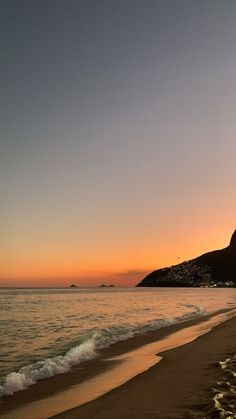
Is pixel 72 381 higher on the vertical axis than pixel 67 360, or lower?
lower

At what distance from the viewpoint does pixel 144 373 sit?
14250 millimetres

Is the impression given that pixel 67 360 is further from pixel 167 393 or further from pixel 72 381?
pixel 167 393

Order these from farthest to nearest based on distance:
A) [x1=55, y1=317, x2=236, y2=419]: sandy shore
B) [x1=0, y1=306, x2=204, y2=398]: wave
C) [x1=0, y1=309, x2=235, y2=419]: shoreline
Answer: [x1=0, y1=306, x2=204, y2=398]: wave, [x1=0, y1=309, x2=235, y2=419]: shoreline, [x1=55, y1=317, x2=236, y2=419]: sandy shore

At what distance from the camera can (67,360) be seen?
665 inches

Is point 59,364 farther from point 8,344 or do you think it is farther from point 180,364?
point 8,344

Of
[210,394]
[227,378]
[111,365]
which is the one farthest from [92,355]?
[210,394]

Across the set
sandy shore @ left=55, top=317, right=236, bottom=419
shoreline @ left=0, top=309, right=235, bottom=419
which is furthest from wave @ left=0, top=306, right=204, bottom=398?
sandy shore @ left=55, top=317, right=236, bottom=419

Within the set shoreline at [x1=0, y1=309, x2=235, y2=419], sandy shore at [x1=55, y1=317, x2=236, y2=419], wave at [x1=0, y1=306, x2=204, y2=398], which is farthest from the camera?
wave at [x1=0, y1=306, x2=204, y2=398]

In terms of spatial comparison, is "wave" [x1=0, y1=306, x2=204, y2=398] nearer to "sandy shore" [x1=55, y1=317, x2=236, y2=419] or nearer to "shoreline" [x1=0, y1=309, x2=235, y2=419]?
"shoreline" [x1=0, y1=309, x2=235, y2=419]

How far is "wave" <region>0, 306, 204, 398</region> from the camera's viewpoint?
1288cm

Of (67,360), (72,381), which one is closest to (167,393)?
(72,381)

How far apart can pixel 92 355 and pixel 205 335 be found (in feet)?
27.4

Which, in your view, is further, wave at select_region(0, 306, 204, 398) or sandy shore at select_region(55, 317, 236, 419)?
wave at select_region(0, 306, 204, 398)

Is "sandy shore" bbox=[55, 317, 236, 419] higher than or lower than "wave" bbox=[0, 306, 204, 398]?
lower
